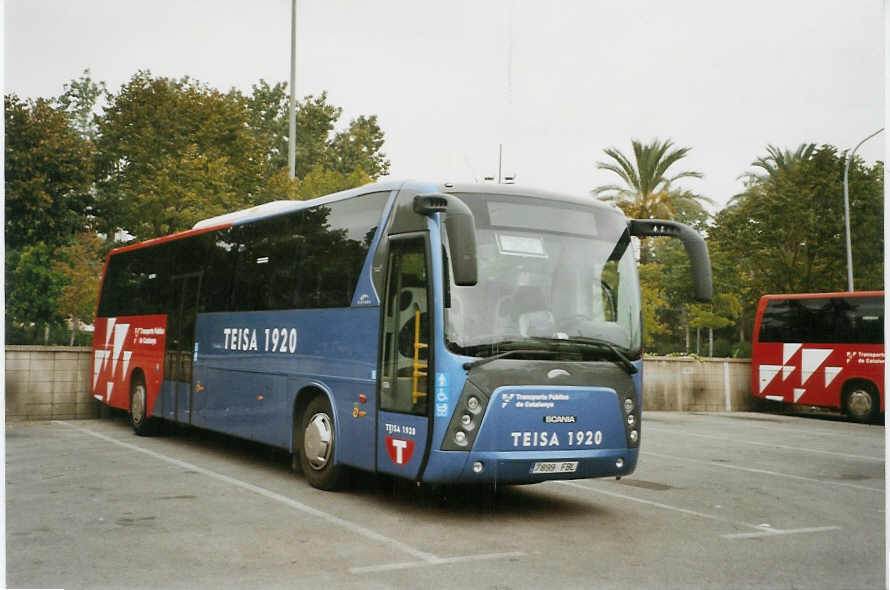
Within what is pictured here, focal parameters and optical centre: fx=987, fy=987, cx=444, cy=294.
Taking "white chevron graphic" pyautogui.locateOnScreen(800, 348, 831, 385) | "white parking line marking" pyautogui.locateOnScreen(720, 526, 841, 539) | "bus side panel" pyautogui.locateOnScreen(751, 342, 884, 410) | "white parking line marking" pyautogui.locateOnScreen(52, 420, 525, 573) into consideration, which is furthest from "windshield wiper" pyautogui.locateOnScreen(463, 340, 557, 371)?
"white chevron graphic" pyautogui.locateOnScreen(800, 348, 831, 385)

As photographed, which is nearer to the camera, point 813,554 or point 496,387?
point 813,554

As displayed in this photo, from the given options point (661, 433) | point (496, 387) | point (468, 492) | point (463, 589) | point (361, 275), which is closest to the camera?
point (463, 589)

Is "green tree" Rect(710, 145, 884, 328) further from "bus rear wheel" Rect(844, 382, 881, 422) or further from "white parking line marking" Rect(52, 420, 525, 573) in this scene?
"white parking line marking" Rect(52, 420, 525, 573)

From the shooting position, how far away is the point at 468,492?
9945 mm

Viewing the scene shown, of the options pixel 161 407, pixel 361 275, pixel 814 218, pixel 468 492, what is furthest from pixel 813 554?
pixel 814 218

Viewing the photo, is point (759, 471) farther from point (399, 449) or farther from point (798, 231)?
point (798, 231)

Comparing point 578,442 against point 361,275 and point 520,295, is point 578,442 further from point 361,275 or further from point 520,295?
point 361,275

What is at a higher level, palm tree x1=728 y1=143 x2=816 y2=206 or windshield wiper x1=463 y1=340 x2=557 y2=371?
palm tree x1=728 y1=143 x2=816 y2=206

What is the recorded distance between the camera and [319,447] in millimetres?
9766

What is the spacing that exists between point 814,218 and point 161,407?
53.7 feet

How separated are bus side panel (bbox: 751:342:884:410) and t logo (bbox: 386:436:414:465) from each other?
54.8ft

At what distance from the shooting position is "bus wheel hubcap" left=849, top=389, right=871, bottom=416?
883 inches

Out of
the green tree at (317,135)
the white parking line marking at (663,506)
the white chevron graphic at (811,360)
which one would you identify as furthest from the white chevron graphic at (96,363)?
the green tree at (317,135)

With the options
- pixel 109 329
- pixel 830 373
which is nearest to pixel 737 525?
pixel 109 329
